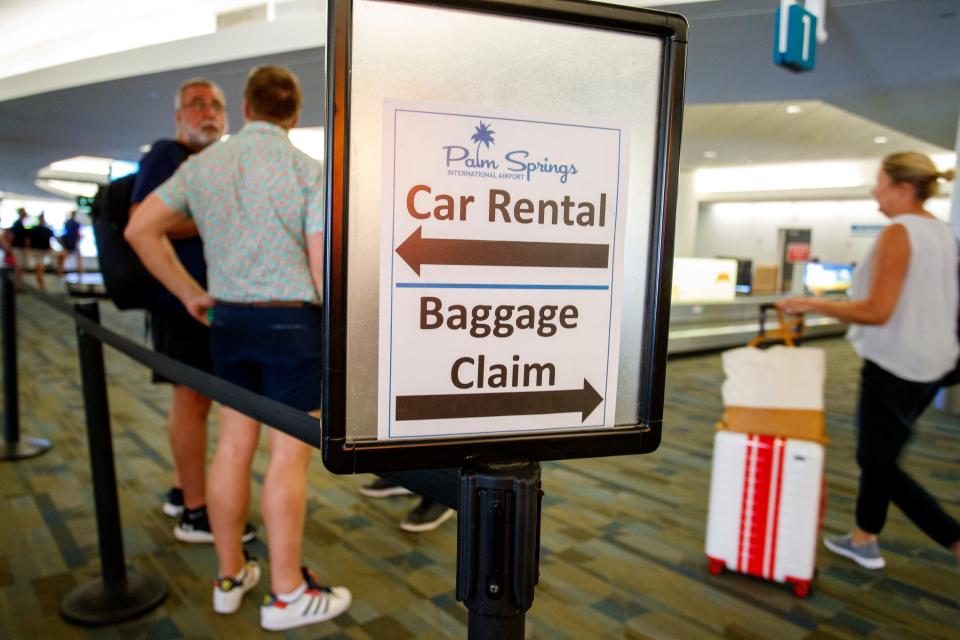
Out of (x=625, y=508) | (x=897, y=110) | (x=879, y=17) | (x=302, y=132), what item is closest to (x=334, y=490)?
(x=625, y=508)

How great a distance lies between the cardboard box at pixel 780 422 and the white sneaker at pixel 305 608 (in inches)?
61.7

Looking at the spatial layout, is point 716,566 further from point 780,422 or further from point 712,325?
point 712,325

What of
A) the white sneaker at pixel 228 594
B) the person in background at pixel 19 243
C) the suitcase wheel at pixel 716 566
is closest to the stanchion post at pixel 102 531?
the white sneaker at pixel 228 594

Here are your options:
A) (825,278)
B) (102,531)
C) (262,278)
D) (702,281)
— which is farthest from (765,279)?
(102,531)

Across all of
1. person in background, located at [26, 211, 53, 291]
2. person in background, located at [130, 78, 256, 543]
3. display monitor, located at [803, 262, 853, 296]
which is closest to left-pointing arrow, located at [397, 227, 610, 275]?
person in background, located at [130, 78, 256, 543]

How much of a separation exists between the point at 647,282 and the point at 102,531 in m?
2.08

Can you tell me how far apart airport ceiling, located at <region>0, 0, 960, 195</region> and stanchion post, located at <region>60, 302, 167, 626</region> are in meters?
3.68

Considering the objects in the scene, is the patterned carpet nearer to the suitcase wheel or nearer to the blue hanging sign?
the suitcase wheel

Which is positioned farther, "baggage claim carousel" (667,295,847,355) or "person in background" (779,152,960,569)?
"baggage claim carousel" (667,295,847,355)

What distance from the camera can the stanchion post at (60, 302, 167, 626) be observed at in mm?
1873

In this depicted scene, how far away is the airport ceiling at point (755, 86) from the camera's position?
5.17 m

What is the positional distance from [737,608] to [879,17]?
5.01 m

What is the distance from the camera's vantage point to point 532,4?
1.69ft

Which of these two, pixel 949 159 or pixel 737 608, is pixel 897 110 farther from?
pixel 737 608
